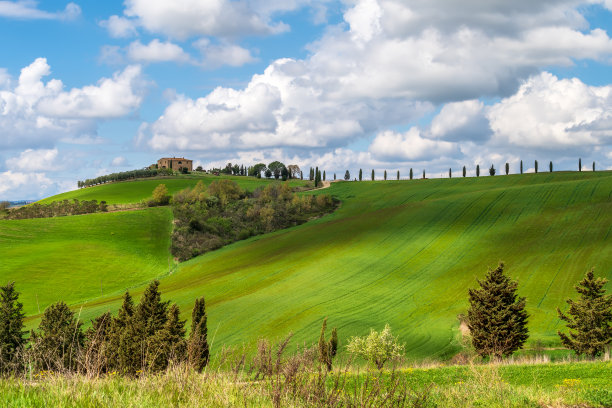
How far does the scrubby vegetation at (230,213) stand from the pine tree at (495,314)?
226ft

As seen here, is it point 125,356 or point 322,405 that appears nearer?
point 322,405

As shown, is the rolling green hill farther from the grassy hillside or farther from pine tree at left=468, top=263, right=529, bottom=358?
the grassy hillside

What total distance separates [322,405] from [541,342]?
126 ft

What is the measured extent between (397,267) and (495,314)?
3046 centimetres

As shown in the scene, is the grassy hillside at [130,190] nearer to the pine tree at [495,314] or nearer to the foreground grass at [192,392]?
the pine tree at [495,314]

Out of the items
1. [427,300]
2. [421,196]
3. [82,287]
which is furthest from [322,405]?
[421,196]

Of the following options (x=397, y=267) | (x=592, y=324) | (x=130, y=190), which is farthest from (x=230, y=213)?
(x=592, y=324)

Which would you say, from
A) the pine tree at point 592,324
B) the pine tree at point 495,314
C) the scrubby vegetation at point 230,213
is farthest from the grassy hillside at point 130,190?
the pine tree at point 592,324

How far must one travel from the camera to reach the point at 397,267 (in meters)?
64.1

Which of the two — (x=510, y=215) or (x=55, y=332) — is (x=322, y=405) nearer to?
(x=55, y=332)

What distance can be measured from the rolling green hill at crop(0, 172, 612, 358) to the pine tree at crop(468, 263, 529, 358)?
6.30 metres

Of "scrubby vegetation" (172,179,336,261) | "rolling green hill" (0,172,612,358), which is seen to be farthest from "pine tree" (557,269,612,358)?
"scrubby vegetation" (172,179,336,261)

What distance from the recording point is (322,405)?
639 cm

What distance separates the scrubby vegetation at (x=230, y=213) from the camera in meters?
102
